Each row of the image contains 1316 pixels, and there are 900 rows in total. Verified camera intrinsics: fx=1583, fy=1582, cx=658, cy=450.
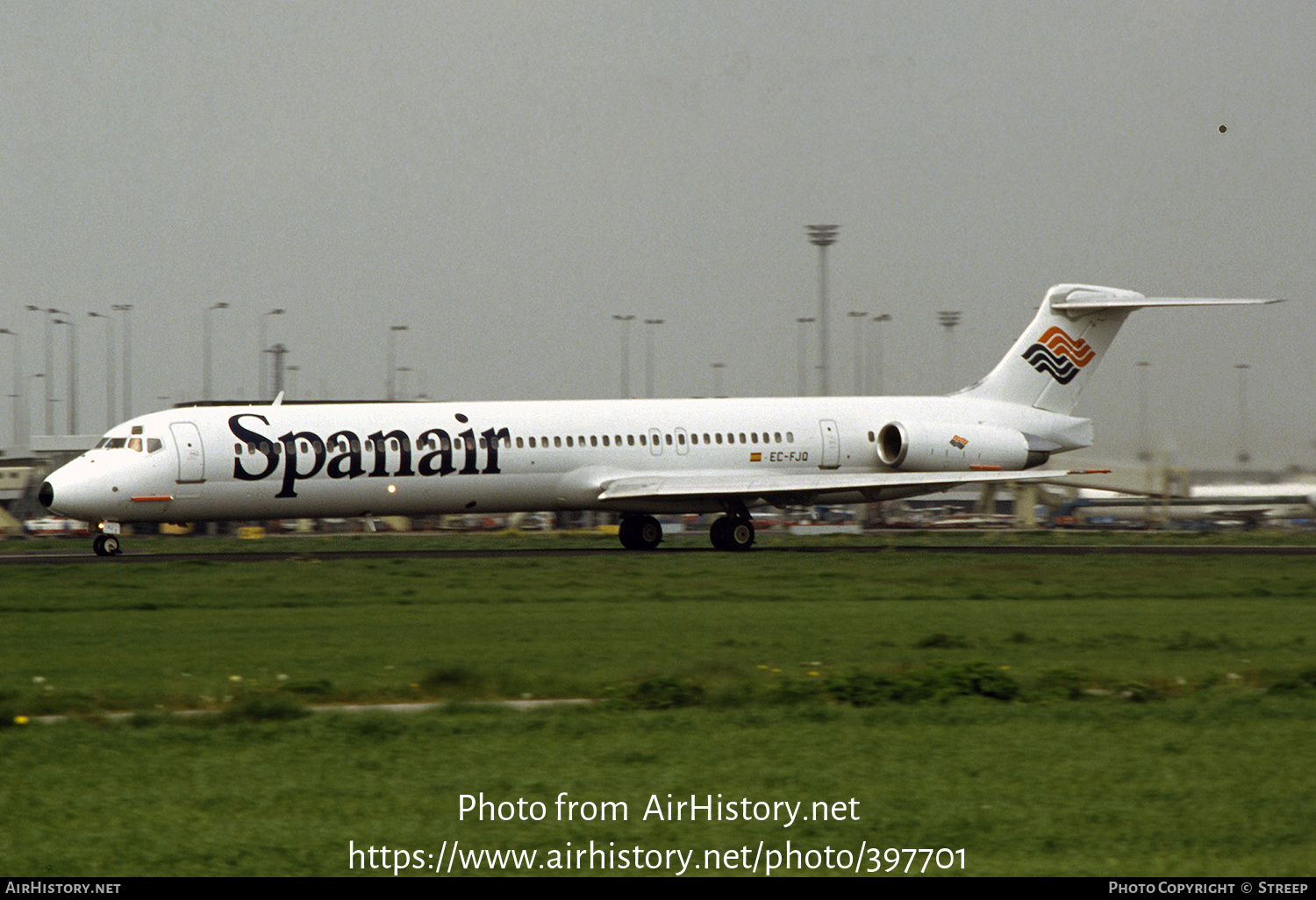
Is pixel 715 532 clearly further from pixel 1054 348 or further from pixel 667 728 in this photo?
pixel 667 728

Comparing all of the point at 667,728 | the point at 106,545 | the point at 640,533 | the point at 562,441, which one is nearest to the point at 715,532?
the point at 640,533

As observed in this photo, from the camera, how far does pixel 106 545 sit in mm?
33844

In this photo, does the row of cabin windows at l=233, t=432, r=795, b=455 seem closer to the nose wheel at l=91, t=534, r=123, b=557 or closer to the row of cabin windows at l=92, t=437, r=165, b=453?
the row of cabin windows at l=92, t=437, r=165, b=453

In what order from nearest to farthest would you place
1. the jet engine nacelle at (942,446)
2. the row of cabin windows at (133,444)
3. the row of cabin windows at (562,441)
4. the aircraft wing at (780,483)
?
the row of cabin windows at (133,444), the row of cabin windows at (562,441), the aircraft wing at (780,483), the jet engine nacelle at (942,446)

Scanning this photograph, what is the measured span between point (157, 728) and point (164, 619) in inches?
348

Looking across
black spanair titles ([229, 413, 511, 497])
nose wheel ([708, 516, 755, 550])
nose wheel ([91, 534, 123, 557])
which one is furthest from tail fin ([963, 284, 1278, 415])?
nose wheel ([91, 534, 123, 557])

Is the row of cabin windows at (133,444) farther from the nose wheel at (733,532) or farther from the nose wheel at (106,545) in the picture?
the nose wheel at (733,532)

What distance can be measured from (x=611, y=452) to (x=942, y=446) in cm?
879

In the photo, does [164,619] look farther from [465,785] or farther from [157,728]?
[465,785]

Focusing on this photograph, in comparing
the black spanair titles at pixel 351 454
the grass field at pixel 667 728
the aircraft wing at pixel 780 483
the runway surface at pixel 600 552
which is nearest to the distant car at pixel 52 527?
the runway surface at pixel 600 552

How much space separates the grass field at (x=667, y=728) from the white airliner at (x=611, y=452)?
31.9 feet

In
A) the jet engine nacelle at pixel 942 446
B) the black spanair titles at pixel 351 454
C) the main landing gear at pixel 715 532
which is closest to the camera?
the black spanair titles at pixel 351 454

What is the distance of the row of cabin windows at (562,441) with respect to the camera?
33388mm

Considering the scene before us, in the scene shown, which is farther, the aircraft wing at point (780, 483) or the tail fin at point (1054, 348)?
the tail fin at point (1054, 348)
